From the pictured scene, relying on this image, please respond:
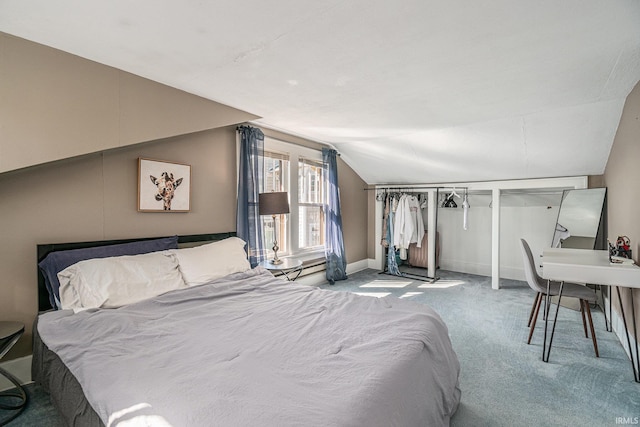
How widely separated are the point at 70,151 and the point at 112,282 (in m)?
0.95

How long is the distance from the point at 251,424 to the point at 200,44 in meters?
2.04

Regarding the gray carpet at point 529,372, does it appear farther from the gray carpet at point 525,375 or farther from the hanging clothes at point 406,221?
the hanging clothes at point 406,221

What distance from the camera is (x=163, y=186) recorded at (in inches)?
110

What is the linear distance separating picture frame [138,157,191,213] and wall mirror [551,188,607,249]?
15.5 ft

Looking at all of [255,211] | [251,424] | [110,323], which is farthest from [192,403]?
[255,211]

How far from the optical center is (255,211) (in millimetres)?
3506

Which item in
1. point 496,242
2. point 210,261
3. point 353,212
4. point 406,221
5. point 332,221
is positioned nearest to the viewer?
point 210,261

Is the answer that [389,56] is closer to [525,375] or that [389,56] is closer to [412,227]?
[525,375]

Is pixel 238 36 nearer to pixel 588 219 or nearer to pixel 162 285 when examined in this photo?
pixel 162 285

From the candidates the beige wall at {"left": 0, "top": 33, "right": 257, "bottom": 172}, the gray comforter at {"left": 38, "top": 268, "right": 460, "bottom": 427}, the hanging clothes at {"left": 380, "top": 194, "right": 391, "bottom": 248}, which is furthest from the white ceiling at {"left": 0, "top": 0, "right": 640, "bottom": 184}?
the hanging clothes at {"left": 380, "top": 194, "right": 391, "bottom": 248}

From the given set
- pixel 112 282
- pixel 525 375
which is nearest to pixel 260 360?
pixel 112 282

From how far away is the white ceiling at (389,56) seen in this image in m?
1.52

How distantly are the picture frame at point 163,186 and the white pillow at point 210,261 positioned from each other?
1.66ft

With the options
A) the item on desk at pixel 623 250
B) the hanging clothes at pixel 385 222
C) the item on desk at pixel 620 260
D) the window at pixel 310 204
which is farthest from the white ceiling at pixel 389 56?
the hanging clothes at pixel 385 222
